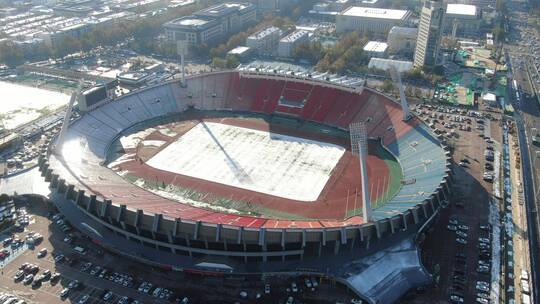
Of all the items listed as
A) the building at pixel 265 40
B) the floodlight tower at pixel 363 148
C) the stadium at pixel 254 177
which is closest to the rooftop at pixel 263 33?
the building at pixel 265 40

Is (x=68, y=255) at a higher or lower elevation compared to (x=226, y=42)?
lower

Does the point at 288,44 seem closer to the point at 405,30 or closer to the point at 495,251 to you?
A: the point at 405,30

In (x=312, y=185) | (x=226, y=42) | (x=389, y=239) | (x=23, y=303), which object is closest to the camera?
(x=23, y=303)

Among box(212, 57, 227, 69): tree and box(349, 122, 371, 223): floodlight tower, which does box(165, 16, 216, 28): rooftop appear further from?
box(349, 122, 371, 223): floodlight tower

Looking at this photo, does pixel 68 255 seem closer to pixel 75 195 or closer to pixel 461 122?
pixel 75 195

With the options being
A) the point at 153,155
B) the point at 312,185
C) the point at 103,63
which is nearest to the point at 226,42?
the point at 103,63

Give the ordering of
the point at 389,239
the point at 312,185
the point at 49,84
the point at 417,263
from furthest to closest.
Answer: the point at 49,84 < the point at 312,185 < the point at 389,239 < the point at 417,263
